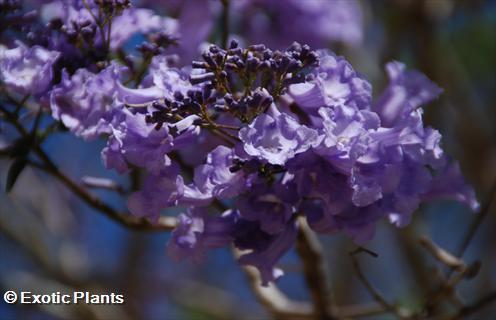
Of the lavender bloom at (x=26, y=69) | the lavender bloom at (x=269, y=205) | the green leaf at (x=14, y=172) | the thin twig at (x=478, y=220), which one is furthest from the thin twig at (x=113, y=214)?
the thin twig at (x=478, y=220)

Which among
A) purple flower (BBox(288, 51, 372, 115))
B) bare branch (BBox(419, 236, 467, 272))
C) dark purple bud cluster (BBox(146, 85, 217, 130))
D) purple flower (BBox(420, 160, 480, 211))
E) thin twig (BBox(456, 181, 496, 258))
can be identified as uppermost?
purple flower (BBox(288, 51, 372, 115))

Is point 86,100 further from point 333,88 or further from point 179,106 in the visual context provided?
point 333,88

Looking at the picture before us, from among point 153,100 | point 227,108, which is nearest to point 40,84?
point 153,100

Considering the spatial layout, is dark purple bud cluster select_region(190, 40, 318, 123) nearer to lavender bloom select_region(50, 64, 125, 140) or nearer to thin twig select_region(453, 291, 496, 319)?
lavender bloom select_region(50, 64, 125, 140)

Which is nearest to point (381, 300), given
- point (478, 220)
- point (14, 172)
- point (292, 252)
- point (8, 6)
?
point (478, 220)

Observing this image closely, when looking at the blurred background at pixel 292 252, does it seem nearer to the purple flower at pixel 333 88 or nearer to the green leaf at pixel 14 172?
the green leaf at pixel 14 172
